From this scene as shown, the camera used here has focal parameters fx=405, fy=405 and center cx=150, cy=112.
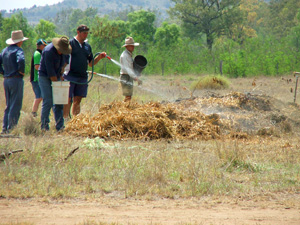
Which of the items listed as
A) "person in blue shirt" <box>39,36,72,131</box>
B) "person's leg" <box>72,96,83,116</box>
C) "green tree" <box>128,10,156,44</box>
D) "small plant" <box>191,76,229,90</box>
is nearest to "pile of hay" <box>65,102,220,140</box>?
"person's leg" <box>72,96,83,116</box>

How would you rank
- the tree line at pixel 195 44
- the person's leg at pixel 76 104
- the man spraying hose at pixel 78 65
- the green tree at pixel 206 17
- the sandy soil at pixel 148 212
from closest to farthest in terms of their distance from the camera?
1. the sandy soil at pixel 148 212
2. the man spraying hose at pixel 78 65
3. the person's leg at pixel 76 104
4. the tree line at pixel 195 44
5. the green tree at pixel 206 17

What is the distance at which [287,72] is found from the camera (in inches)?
944

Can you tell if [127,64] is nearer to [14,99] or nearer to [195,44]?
[14,99]

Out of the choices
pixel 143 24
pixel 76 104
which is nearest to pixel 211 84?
pixel 76 104

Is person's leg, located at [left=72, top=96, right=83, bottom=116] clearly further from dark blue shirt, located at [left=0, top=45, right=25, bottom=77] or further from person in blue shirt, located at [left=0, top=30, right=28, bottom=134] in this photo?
dark blue shirt, located at [left=0, top=45, right=25, bottom=77]

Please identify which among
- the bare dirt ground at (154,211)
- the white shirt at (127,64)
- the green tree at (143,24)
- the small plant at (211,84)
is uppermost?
the green tree at (143,24)

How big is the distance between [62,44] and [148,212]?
353 cm

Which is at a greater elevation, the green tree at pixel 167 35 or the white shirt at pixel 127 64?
the green tree at pixel 167 35

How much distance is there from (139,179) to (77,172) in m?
0.75

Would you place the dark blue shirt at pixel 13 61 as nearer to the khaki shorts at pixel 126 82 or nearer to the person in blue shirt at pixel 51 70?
the person in blue shirt at pixel 51 70

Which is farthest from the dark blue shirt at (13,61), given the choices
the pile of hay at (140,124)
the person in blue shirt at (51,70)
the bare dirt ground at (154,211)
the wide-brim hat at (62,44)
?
the bare dirt ground at (154,211)

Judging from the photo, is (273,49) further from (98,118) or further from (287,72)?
(98,118)

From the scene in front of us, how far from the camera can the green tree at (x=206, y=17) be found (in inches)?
1606

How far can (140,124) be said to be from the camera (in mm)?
6938
